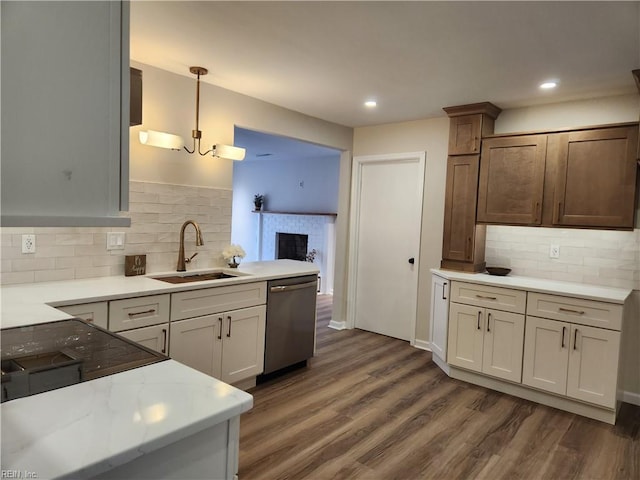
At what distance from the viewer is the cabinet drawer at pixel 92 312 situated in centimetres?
209

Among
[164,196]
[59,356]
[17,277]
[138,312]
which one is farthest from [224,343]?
[59,356]

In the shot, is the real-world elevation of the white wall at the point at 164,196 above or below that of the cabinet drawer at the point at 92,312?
above

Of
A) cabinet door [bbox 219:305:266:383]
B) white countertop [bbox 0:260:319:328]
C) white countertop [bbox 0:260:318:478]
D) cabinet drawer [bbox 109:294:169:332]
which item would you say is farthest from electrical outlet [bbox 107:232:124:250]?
white countertop [bbox 0:260:318:478]

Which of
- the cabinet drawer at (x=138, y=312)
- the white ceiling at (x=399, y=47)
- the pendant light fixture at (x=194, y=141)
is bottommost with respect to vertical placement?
the cabinet drawer at (x=138, y=312)

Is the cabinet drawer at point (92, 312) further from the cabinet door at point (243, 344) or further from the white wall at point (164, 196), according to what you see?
the cabinet door at point (243, 344)

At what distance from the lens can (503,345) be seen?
3.27 meters

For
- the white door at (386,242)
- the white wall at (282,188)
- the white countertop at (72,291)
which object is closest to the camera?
the white countertop at (72,291)

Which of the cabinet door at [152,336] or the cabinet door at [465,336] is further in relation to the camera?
the cabinet door at [465,336]

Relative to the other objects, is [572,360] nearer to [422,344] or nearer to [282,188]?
[422,344]

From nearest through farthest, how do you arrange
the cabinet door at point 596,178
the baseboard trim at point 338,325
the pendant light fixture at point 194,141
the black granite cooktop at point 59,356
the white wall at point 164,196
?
the black granite cooktop at point 59,356
the white wall at point 164,196
the pendant light fixture at point 194,141
the cabinet door at point 596,178
the baseboard trim at point 338,325

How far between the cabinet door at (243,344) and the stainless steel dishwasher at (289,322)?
3.0 inches

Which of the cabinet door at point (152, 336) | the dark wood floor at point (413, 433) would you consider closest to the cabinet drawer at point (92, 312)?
the cabinet door at point (152, 336)

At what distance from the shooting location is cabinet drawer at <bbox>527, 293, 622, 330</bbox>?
2.81 meters

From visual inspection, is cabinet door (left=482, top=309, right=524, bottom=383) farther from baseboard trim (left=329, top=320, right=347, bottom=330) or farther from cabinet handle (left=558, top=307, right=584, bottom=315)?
baseboard trim (left=329, top=320, right=347, bottom=330)
